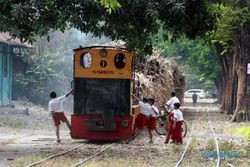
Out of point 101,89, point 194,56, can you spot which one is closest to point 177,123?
point 101,89

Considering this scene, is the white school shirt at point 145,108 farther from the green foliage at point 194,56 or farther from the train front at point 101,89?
the green foliage at point 194,56

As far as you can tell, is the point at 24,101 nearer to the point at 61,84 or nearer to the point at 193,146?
the point at 61,84

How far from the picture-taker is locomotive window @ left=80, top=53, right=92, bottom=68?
1995 centimetres

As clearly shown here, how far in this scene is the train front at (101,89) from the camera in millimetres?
19875

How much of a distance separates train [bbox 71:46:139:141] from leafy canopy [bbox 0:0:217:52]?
296 cm

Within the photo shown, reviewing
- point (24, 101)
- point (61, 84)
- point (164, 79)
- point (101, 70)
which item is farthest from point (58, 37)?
point (101, 70)

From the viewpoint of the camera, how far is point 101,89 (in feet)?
65.8

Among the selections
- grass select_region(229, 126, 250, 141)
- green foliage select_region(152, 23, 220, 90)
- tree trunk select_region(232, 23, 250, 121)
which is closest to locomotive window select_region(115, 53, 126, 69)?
grass select_region(229, 126, 250, 141)

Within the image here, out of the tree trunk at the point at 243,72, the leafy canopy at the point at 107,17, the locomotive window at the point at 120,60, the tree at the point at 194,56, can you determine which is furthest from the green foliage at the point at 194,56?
the leafy canopy at the point at 107,17

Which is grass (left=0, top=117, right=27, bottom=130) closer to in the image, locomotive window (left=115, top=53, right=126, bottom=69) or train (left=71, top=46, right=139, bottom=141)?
train (left=71, top=46, right=139, bottom=141)

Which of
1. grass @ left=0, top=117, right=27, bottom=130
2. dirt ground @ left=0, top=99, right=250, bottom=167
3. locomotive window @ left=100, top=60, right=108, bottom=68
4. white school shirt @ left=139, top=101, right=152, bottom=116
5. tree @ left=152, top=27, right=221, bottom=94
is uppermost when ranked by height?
tree @ left=152, top=27, right=221, bottom=94

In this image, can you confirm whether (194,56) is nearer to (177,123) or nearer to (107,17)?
(177,123)

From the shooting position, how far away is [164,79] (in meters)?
29.6

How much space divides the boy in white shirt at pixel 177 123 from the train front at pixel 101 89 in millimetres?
1421
